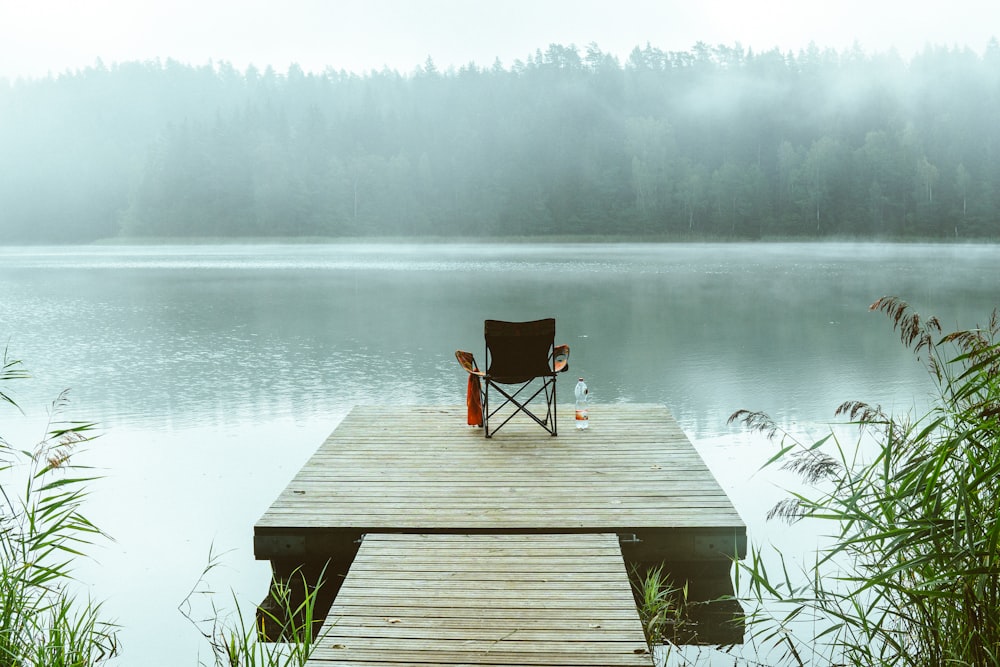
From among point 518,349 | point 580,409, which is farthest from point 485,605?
point 580,409

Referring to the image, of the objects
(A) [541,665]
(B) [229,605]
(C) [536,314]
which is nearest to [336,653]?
(A) [541,665]

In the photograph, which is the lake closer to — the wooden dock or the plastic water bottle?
the wooden dock

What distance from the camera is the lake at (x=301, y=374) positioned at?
13.1 ft

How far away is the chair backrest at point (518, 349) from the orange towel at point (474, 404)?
24 centimetres

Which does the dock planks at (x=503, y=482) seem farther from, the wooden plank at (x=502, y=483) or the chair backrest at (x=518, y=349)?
A: the chair backrest at (x=518, y=349)

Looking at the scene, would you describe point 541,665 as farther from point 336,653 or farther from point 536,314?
point 536,314

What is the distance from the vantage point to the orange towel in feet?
15.4

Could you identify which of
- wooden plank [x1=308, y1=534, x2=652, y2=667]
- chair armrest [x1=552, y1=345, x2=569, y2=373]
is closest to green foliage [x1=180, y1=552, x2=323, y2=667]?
wooden plank [x1=308, y1=534, x2=652, y2=667]

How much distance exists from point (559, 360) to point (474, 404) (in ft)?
1.69

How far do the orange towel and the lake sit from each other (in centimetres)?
114

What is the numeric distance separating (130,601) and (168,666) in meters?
0.62

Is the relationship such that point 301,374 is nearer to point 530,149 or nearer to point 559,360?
Result: point 559,360

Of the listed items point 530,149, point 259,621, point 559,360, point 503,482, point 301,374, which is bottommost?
point 301,374

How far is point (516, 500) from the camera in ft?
11.3
